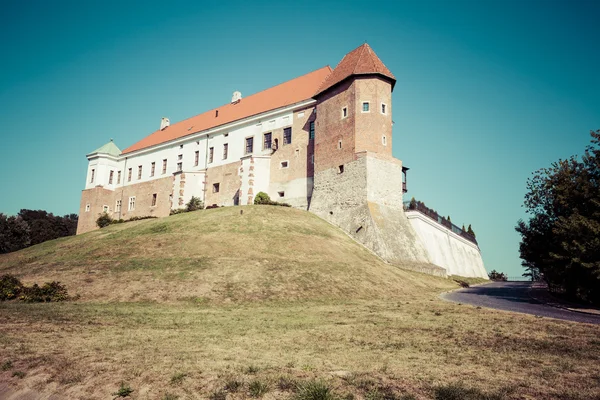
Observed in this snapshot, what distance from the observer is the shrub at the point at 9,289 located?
1591 centimetres

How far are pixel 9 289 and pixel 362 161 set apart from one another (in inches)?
995

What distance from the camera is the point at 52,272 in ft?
66.5

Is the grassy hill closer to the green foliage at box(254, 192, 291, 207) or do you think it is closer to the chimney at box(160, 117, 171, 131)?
the green foliage at box(254, 192, 291, 207)

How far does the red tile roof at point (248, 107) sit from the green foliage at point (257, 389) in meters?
38.4

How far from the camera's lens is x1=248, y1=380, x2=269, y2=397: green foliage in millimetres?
5145

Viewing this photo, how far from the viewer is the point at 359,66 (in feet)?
116

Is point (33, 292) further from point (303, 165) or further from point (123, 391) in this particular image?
point (303, 165)

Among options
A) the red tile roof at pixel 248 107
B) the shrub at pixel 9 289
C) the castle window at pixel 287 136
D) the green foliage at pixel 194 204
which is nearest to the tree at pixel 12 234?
the red tile roof at pixel 248 107

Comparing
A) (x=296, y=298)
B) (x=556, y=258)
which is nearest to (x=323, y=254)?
(x=296, y=298)

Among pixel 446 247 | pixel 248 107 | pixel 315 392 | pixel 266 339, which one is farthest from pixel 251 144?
pixel 315 392

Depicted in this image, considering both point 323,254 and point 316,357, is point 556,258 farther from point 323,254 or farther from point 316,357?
point 316,357

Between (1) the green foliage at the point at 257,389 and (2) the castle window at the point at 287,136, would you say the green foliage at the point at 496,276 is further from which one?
(1) the green foliage at the point at 257,389

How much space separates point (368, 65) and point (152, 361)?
3347 centimetres

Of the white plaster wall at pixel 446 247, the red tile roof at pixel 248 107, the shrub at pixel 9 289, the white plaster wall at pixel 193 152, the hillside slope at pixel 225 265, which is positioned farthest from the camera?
the white plaster wall at pixel 193 152
